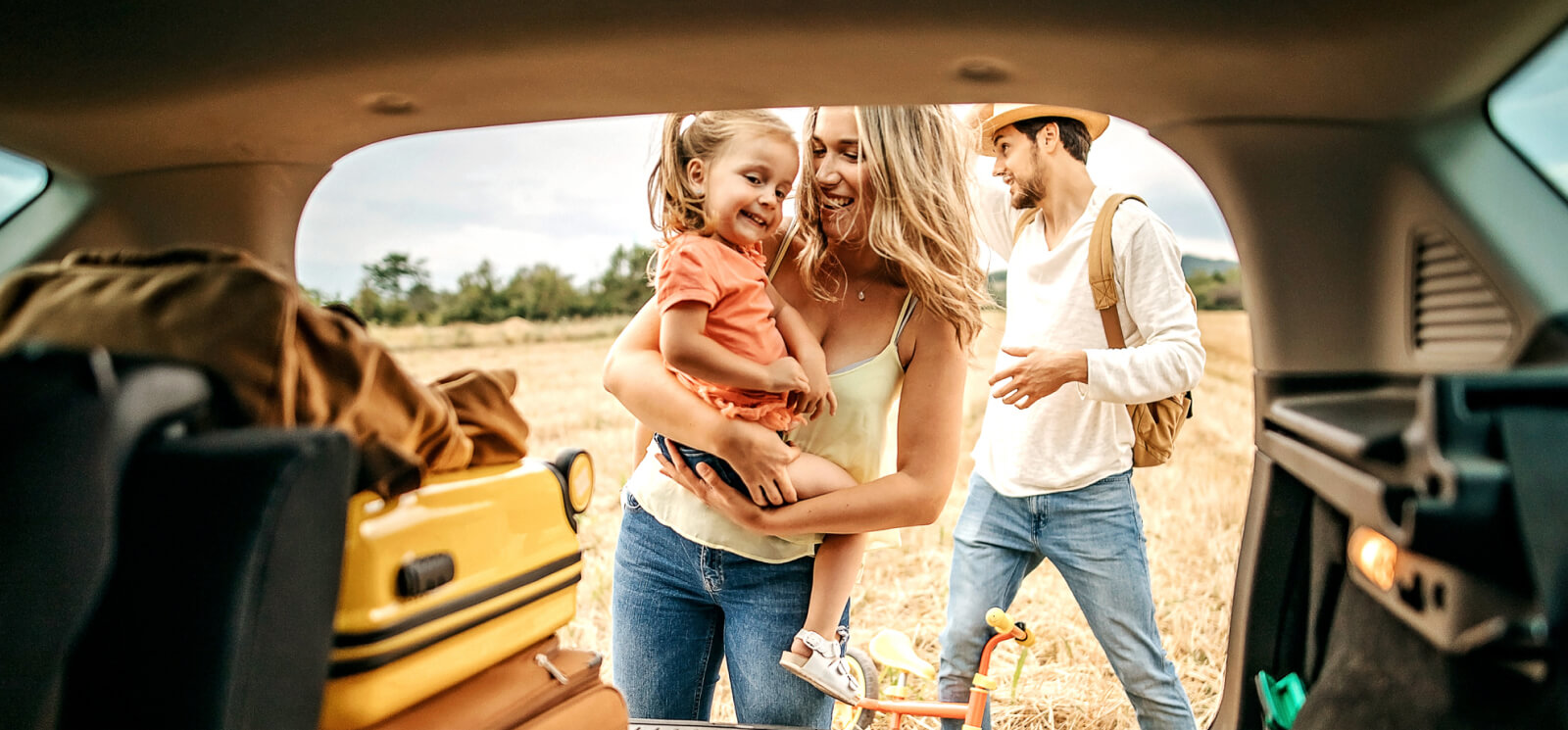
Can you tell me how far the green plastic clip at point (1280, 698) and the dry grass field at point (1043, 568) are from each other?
35.3 inches

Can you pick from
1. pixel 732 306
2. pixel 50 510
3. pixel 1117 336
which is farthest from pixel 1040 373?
pixel 50 510

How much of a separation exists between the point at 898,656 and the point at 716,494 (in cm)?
86

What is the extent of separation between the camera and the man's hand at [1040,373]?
6.64ft

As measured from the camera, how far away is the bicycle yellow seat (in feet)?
7.26

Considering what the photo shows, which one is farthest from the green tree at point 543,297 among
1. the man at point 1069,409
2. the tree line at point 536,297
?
the man at point 1069,409

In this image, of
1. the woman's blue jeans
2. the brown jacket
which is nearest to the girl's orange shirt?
the woman's blue jeans

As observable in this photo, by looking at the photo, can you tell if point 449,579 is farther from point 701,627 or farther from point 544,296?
point 544,296

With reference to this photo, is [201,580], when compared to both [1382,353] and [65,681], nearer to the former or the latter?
[65,681]

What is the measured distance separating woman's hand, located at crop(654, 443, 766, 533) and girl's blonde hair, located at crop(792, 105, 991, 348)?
40 centimetres

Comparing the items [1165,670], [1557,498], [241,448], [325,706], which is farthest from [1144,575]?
[241,448]

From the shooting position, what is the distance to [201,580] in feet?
2.63

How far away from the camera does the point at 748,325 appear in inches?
67.2

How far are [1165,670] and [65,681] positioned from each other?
7.23 ft

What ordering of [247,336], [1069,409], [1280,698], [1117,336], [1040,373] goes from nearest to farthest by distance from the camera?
[247,336] → [1280,698] → [1040,373] → [1117,336] → [1069,409]
